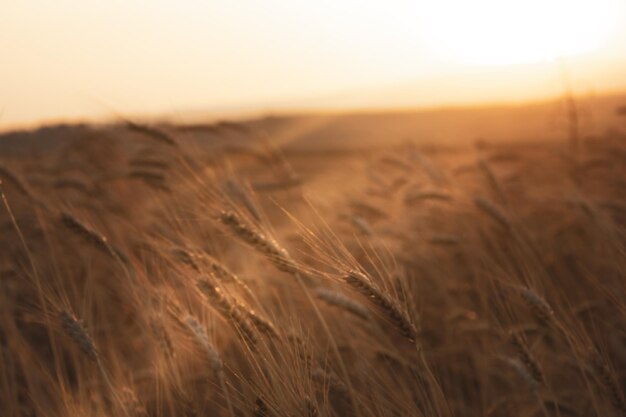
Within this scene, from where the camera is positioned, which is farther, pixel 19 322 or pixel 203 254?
pixel 19 322

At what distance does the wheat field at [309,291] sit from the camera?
154 cm

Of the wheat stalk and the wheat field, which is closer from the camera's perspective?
the wheat stalk

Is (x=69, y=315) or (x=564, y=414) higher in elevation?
(x=69, y=315)

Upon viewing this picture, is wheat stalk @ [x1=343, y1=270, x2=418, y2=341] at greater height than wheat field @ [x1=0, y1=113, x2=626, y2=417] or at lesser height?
greater

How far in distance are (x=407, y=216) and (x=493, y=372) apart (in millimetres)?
1490

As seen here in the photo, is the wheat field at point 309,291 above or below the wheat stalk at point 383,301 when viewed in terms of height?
below

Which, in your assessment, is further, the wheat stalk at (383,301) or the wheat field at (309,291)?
the wheat field at (309,291)

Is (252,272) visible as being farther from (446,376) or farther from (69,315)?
(69,315)

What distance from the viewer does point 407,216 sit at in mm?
3959

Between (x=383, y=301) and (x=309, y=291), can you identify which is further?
(x=309, y=291)

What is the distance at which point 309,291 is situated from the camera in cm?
212

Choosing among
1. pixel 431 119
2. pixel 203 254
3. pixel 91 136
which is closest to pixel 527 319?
pixel 203 254

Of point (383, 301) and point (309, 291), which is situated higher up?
point (383, 301)

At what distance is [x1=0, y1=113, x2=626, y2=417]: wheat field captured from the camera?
5.07 ft
